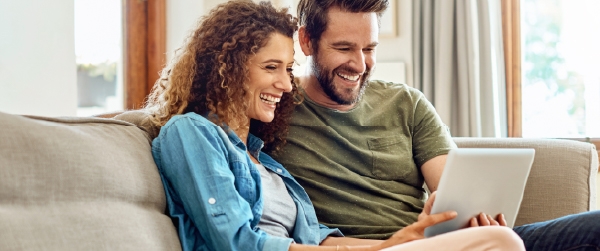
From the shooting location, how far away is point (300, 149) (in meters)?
1.94

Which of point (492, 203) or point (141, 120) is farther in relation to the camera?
point (141, 120)

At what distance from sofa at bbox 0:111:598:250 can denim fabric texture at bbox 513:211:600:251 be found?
0.81 m

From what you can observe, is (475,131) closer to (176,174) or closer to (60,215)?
(176,174)

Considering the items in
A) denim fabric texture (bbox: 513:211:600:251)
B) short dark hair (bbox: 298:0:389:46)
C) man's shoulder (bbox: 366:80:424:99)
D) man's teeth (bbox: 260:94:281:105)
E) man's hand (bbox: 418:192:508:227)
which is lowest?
denim fabric texture (bbox: 513:211:600:251)

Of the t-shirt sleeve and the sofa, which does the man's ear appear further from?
the sofa

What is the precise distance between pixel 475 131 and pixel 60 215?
8.82ft

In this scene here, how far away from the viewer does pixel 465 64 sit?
3.59m

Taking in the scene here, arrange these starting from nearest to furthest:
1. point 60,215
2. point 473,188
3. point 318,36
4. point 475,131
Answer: point 60,215 → point 473,188 → point 318,36 → point 475,131

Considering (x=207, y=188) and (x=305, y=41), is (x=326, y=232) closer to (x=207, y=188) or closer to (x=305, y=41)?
(x=207, y=188)

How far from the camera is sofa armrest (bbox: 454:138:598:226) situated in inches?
78.2

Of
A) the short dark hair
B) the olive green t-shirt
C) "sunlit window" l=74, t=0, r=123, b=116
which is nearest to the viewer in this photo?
the olive green t-shirt

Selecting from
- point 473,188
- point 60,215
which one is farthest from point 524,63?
point 60,215

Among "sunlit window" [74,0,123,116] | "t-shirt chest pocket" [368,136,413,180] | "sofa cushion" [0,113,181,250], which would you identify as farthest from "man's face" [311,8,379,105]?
"sunlit window" [74,0,123,116]

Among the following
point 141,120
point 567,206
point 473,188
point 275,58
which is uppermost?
point 275,58
